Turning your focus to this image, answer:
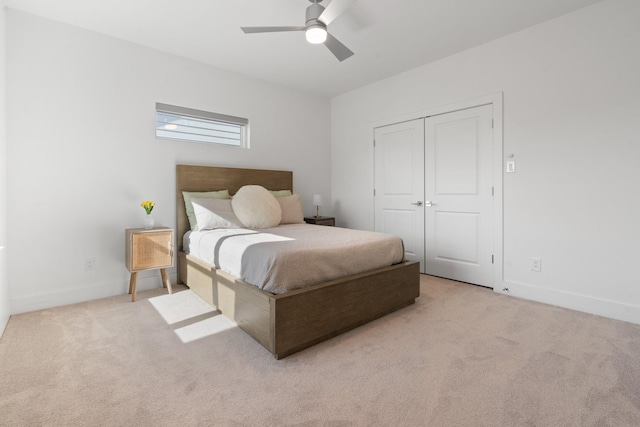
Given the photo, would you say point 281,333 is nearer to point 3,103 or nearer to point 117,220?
point 117,220

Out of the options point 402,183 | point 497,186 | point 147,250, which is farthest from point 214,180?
point 497,186

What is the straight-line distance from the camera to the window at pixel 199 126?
350 centimetres

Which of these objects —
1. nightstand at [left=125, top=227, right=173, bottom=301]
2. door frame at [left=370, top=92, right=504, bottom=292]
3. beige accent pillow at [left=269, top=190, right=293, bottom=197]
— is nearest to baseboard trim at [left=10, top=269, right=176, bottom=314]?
nightstand at [left=125, top=227, right=173, bottom=301]

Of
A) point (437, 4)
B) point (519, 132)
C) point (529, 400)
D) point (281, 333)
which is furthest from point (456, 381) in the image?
point (437, 4)

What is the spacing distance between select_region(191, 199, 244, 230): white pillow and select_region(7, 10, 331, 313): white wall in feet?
1.53

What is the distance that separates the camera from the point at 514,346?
6.71 feet

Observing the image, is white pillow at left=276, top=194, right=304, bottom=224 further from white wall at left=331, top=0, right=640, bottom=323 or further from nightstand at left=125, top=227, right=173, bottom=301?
white wall at left=331, top=0, right=640, bottom=323

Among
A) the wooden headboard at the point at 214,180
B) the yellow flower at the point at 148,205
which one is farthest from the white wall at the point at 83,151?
the yellow flower at the point at 148,205

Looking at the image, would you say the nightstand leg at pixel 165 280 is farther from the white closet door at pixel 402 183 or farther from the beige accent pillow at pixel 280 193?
the white closet door at pixel 402 183

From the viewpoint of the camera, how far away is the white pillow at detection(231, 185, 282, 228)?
3350mm

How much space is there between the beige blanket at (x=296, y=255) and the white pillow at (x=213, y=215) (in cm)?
27

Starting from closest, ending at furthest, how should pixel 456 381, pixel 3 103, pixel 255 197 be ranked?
pixel 456 381, pixel 3 103, pixel 255 197

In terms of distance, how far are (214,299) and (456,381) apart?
6.15 feet

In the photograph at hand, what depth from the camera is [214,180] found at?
12.3 ft
